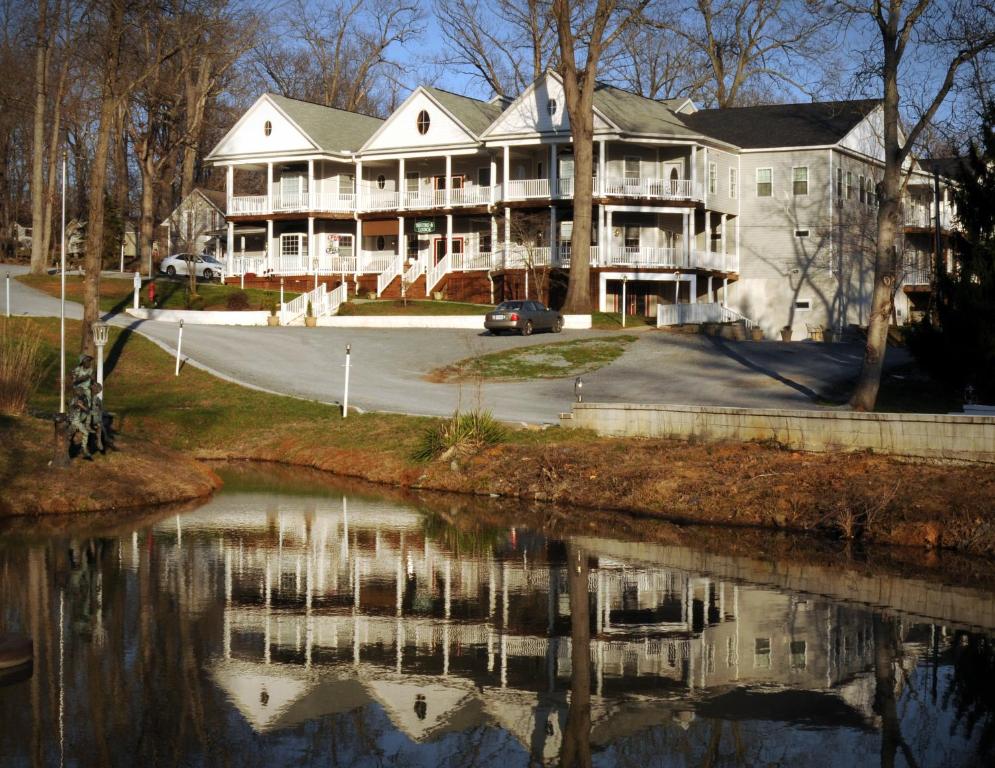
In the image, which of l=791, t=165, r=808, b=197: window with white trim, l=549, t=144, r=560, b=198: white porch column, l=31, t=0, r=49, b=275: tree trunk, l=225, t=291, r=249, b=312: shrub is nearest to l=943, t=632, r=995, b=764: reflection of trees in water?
l=225, t=291, r=249, b=312: shrub

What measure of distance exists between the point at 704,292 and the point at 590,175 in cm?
1176

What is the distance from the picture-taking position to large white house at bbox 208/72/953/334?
56.5 meters

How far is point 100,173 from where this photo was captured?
110 feet

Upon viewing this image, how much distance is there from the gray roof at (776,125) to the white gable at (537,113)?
26.1 feet

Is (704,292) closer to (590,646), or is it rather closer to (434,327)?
(434,327)

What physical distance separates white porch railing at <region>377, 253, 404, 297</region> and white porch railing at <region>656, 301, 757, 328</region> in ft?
45.1

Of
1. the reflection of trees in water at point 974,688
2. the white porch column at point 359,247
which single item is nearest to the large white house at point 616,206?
the white porch column at point 359,247

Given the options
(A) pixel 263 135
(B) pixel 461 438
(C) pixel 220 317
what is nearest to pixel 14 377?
(B) pixel 461 438

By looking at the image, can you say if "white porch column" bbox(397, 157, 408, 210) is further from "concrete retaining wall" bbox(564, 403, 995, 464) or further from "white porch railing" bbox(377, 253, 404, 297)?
"concrete retaining wall" bbox(564, 403, 995, 464)

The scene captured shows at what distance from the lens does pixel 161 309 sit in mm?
51375

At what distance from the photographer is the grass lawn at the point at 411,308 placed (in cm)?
5325

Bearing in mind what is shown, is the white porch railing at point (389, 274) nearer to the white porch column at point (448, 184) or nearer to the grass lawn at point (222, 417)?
the white porch column at point (448, 184)

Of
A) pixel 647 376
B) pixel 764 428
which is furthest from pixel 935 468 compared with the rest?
pixel 647 376

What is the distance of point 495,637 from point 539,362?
28.3 m
